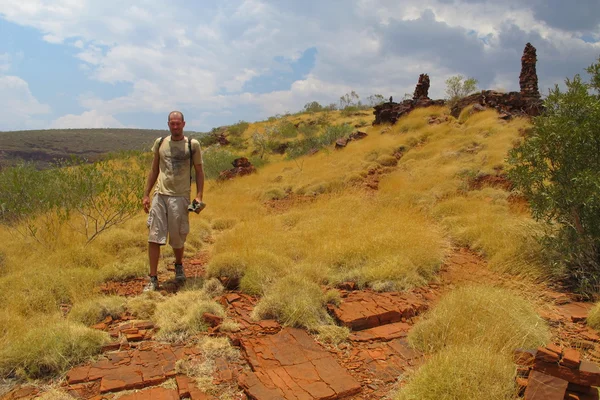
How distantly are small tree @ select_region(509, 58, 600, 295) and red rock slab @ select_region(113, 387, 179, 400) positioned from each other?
185 inches

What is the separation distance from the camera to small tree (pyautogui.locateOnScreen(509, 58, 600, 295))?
5.36 meters

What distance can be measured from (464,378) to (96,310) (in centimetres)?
354

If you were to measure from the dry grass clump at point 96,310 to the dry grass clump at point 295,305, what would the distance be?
4.82ft

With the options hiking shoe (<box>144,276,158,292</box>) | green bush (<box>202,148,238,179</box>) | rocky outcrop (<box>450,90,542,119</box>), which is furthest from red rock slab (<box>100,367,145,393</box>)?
rocky outcrop (<box>450,90,542,119</box>)

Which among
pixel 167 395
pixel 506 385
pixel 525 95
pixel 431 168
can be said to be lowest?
pixel 167 395

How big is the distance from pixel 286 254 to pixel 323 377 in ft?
9.65

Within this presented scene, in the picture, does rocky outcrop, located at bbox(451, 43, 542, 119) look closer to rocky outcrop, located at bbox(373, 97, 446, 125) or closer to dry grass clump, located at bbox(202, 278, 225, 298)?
rocky outcrop, located at bbox(373, 97, 446, 125)

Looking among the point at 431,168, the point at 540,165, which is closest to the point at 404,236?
the point at 540,165

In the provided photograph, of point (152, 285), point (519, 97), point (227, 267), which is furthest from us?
point (519, 97)

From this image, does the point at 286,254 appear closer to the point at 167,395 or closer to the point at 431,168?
the point at 167,395

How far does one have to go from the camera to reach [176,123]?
16.9 feet

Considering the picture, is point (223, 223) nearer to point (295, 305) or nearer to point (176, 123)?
point (176, 123)

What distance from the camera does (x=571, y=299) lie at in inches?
190

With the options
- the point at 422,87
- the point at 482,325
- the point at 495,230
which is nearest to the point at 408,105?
the point at 422,87
